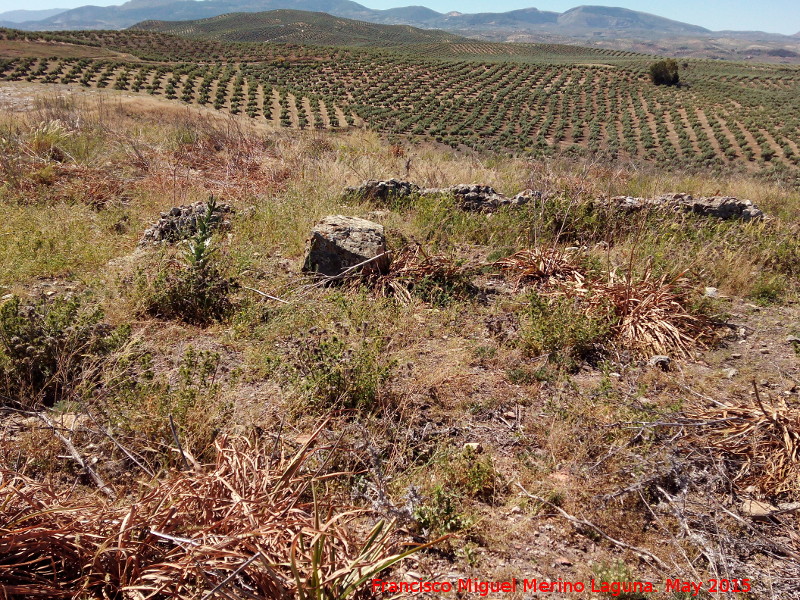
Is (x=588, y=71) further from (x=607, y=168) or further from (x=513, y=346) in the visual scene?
(x=513, y=346)

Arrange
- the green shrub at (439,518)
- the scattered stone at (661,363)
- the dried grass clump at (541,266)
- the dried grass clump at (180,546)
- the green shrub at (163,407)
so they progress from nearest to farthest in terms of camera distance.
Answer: the dried grass clump at (180,546) < the green shrub at (439,518) < the green shrub at (163,407) < the scattered stone at (661,363) < the dried grass clump at (541,266)

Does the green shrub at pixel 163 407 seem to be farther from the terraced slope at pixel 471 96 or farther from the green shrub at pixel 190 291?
the terraced slope at pixel 471 96

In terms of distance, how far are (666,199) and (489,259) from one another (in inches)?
142

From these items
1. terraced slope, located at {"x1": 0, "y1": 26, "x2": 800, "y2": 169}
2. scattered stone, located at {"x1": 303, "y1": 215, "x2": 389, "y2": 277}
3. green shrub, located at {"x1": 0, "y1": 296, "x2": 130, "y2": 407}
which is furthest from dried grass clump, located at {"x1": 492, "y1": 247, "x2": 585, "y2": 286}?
terraced slope, located at {"x1": 0, "y1": 26, "x2": 800, "y2": 169}

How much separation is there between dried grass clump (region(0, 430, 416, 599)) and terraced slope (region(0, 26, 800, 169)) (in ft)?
81.2

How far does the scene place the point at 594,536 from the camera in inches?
91.5

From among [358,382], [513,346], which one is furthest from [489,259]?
[358,382]

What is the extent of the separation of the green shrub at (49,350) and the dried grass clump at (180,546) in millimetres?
1010

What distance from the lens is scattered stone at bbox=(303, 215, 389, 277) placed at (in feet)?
15.1

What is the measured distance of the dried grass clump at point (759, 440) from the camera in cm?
256

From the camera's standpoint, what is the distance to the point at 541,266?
16.6 feet

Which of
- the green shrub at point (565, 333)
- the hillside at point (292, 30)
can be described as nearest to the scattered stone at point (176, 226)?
the green shrub at point (565, 333)

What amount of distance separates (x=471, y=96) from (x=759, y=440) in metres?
48.3

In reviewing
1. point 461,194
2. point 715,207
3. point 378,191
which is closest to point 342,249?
point 378,191
